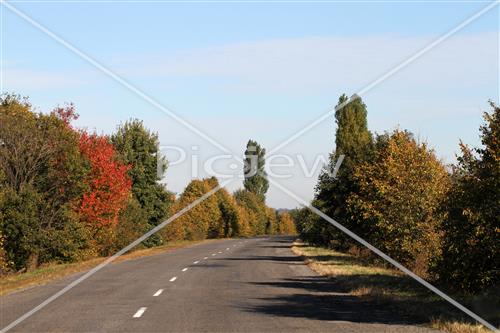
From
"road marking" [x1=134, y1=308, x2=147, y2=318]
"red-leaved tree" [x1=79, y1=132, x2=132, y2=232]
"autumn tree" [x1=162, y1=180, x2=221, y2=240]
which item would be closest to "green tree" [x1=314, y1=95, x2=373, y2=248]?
"red-leaved tree" [x1=79, y1=132, x2=132, y2=232]

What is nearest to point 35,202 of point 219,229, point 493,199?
point 493,199

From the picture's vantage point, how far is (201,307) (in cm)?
1498

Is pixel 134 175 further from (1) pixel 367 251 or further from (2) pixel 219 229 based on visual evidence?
(2) pixel 219 229

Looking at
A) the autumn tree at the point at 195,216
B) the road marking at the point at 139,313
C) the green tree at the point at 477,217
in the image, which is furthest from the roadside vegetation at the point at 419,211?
the autumn tree at the point at 195,216

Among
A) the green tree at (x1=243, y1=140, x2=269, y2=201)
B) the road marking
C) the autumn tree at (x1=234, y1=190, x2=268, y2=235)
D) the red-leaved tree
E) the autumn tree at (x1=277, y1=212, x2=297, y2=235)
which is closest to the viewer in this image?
the road marking

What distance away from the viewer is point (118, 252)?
48594mm

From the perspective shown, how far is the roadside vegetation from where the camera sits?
15.0m

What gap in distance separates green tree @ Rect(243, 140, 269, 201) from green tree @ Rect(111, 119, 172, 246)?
72039 mm

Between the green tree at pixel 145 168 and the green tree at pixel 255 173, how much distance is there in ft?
236

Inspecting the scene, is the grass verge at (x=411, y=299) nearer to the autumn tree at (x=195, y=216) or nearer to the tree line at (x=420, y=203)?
the tree line at (x=420, y=203)

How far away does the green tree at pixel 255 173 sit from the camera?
5586 inches

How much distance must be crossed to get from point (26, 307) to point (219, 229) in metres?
96.5

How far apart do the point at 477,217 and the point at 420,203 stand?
10831 millimetres

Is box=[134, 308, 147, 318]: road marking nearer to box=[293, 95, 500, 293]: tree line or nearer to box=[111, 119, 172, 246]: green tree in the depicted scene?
box=[293, 95, 500, 293]: tree line
